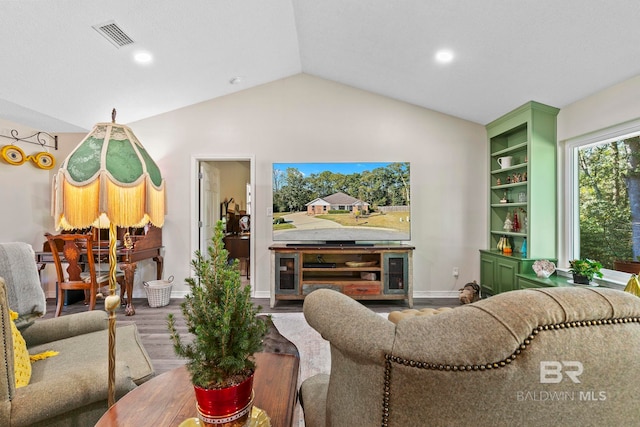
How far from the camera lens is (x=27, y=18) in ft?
7.49

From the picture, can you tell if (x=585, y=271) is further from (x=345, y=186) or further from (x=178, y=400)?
(x=178, y=400)

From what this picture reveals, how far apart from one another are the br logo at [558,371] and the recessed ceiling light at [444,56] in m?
3.12

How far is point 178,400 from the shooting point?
1.04 metres

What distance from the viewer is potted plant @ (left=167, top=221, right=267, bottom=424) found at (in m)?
0.77

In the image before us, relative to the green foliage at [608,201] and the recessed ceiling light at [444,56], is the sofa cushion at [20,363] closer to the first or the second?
the recessed ceiling light at [444,56]

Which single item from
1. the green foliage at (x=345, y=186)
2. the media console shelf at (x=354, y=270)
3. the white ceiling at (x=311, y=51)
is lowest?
the media console shelf at (x=354, y=270)

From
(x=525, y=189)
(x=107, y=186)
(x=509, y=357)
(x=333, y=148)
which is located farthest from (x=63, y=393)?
(x=525, y=189)

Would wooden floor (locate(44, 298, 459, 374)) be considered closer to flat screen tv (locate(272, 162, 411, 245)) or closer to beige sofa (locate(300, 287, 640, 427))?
flat screen tv (locate(272, 162, 411, 245))

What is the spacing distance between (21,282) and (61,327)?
37 cm

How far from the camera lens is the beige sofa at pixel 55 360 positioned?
0.99m

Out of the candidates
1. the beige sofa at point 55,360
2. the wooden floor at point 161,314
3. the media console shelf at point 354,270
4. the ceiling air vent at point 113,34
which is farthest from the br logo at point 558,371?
the ceiling air vent at point 113,34

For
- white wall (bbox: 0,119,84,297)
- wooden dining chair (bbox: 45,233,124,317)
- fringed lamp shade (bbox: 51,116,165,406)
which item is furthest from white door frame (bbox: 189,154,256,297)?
fringed lamp shade (bbox: 51,116,165,406)

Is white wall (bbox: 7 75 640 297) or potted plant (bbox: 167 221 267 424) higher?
white wall (bbox: 7 75 640 297)

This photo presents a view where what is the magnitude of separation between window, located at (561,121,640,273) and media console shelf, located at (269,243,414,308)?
1757mm
